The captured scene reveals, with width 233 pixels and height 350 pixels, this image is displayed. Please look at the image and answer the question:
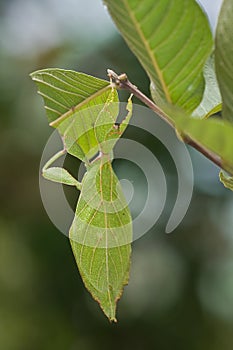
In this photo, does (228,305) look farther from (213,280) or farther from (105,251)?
(105,251)

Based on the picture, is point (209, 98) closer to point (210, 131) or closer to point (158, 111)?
point (158, 111)

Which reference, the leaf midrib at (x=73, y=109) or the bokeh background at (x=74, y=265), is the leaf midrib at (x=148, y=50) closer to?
the leaf midrib at (x=73, y=109)

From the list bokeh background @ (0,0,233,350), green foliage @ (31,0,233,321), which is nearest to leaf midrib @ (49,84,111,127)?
green foliage @ (31,0,233,321)

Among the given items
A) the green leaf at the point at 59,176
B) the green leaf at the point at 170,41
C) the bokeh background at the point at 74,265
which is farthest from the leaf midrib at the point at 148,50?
the bokeh background at the point at 74,265

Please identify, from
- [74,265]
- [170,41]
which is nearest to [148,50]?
[170,41]

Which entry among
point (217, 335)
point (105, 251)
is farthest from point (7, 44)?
point (105, 251)

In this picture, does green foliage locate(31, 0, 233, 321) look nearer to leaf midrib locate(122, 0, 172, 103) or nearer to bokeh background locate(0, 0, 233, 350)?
leaf midrib locate(122, 0, 172, 103)
